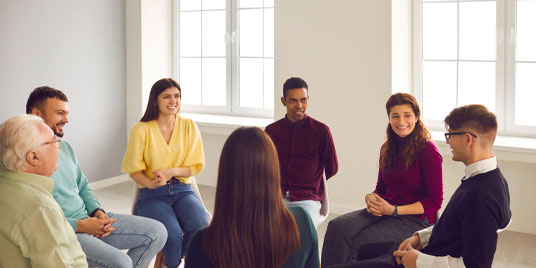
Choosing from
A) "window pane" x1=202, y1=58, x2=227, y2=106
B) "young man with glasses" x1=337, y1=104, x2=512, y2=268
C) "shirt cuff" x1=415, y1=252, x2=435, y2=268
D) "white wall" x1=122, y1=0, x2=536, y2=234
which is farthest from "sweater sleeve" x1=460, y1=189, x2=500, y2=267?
"window pane" x1=202, y1=58, x2=227, y2=106

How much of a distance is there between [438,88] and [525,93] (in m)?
0.67

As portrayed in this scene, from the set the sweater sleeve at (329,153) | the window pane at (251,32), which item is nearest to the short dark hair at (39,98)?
the sweater sleeve at (329,153)

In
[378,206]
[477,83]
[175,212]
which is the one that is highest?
[477,83]

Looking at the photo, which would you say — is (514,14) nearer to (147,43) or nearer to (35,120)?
(147,43)

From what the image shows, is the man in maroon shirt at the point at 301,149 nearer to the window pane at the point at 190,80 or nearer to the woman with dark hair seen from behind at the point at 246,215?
the woman with dark hair seen from behind at the point at 246,215

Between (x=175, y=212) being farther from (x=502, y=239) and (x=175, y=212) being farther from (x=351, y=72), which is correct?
(x=502, y=239)

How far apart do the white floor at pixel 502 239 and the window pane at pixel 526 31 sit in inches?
53.9

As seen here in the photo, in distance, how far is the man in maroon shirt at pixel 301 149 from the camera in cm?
371

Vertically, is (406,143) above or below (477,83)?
below

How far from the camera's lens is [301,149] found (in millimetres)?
3742

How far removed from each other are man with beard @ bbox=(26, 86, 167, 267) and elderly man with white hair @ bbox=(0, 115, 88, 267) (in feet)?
2.82

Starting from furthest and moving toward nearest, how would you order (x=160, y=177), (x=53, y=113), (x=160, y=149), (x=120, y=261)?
(x=160, y=149)
(x=160, y=177)
(x=53, y=113)
(x=120, y=261)

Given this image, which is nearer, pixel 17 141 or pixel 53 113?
pixel 17 141

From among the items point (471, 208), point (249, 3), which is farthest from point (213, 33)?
point (471, 208)
